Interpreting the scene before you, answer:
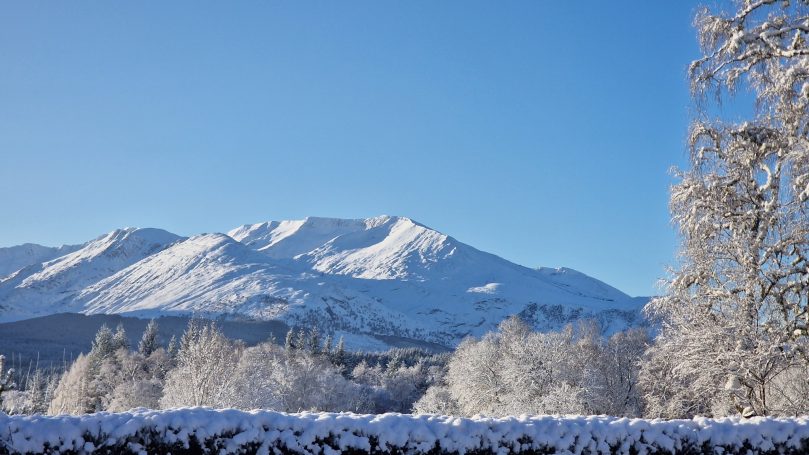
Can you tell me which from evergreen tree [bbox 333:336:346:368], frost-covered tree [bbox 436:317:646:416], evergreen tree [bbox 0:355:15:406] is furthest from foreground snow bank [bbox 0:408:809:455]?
evergreen tree [bbox 333:336:346:368]

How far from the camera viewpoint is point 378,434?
923 cm

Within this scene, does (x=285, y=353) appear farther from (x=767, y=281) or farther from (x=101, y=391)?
(x=767, y=281)

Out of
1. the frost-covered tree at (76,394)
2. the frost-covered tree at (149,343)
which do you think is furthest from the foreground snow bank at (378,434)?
the frost-covered tree at (149,343)

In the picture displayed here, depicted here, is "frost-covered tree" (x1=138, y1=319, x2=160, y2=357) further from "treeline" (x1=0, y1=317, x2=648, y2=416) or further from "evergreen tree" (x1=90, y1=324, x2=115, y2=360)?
"evergreen tree" (x1=90, y1=324, x2=115, y2=360)

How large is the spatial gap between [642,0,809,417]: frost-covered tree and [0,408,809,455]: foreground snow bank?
3.09 meters

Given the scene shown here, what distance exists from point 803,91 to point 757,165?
A: 2.67 meters

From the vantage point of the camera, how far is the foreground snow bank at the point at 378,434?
321 inches

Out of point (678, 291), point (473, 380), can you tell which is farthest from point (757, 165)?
point (473, 380)

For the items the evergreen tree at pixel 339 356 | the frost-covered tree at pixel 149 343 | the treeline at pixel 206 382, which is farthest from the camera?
the evergreen tree at pixel 339 356

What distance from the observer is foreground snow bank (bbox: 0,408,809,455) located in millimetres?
8164

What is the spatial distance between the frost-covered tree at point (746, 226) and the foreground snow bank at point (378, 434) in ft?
10.2

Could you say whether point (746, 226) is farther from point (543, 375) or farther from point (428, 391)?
point (428, 391)

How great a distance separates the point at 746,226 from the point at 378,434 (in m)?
9.58

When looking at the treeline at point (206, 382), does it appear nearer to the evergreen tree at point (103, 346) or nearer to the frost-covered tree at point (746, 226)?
the evergreen tree at point (103, 346)
